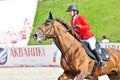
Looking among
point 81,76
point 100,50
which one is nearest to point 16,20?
point 100,50

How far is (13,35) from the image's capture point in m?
35.7

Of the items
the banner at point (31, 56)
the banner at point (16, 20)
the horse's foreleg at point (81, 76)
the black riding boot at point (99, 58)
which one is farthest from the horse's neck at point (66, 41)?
the banner at point (16, 20)

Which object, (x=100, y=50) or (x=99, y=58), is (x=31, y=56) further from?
(x=99, y=58)

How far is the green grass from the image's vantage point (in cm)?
3728

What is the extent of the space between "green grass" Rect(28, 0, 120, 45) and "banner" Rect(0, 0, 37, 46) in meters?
1.21

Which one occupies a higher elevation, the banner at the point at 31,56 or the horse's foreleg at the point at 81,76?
the horse's foreleg at the point at 81,76

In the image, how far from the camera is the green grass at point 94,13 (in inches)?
1468

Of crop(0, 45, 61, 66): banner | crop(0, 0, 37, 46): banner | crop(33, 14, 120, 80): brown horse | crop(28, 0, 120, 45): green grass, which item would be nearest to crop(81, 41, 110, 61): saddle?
crop(33, 14, 120, 80): brown horse

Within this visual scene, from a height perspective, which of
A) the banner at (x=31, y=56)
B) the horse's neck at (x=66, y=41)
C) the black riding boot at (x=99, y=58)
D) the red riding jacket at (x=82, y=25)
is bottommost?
the banner at (x=31, y=56)

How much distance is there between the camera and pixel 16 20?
3678cm

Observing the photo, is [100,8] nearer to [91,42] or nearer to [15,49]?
[15,49]

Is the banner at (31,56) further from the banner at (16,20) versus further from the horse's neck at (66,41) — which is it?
the banner at (16,20)

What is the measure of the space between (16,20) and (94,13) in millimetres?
7142

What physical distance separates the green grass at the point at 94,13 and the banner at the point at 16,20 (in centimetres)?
121
